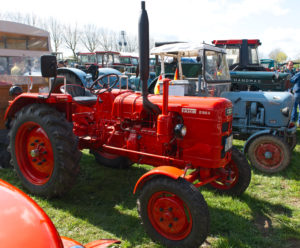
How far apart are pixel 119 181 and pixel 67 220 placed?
1059 mm

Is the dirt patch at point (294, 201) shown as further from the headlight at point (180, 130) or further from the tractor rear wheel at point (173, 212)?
the headlight at point (180, 130)

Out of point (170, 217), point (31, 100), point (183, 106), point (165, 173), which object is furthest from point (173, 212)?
point (31, 100)

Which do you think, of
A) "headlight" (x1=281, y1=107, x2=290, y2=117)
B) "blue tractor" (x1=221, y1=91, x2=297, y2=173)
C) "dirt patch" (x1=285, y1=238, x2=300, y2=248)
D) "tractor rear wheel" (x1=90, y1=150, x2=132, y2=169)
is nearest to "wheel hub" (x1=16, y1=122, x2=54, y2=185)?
"tractor rear wheel" (x1=90, y1=150, x2=132, y2=169)

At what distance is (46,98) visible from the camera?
312 centimetres

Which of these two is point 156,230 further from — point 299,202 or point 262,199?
point 299,202

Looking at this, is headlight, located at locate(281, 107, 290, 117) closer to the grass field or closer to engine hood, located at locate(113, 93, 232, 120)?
the grass field

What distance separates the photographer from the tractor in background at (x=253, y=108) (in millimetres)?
4207

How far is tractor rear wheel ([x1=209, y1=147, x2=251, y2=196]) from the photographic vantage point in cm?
310

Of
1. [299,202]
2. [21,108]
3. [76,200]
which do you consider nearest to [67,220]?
[76,200]

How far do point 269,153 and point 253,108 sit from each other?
968 millimetres

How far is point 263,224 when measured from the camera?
2754 mm

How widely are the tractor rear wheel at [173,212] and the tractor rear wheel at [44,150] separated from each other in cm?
96

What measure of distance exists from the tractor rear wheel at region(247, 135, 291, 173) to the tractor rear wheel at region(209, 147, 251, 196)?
1.21m

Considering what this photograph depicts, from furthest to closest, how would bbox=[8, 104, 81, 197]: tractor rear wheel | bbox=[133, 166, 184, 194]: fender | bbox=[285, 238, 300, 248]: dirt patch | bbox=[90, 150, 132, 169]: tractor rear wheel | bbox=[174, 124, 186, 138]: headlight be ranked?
1. bbox=[90, 150, 132, 169]: tractor rear wheel
2. bbox=[8, 104, 81, 197]: tractor rear wheel
3. bbox=[174, 124, 186, 138]: headlight
4. bbox=[285, 238, 300, 248]: dirt patch
5. bbox=[133, 166, 184, 194]: fender
